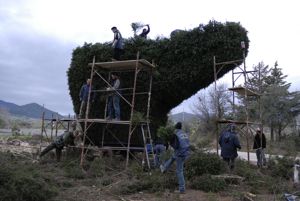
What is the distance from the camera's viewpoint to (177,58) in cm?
1756

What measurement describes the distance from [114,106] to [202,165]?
4.96 meters

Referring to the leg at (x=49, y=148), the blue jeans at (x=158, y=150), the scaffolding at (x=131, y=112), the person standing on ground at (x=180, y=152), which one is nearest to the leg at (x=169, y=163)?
the person standing on ground at (x=180, y=152)

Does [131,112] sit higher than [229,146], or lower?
higher

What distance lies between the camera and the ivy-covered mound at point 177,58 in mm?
17031

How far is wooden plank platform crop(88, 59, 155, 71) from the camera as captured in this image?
16.0 meters

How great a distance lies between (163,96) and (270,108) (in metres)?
30.0

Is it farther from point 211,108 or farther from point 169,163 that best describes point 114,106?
point 211,108

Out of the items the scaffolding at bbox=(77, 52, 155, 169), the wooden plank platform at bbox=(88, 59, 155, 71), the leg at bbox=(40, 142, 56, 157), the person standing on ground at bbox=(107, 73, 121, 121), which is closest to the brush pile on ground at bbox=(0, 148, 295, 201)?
the scaffolding at bbox=(77, 52, 155, 169)

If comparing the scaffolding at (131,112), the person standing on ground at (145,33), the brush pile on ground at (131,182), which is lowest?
the brush pile on ground at (131,182)

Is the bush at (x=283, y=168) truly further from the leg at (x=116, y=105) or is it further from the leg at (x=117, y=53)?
the leg at (x=117, y=53)

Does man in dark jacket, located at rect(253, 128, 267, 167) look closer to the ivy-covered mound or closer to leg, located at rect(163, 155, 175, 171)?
the ivy-covered mound

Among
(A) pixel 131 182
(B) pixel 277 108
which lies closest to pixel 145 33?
(A) pixel 131 182

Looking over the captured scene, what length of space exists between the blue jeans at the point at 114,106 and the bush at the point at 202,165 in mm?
4157

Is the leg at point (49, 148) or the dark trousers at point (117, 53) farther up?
the dark trousers at point (117, 53)
